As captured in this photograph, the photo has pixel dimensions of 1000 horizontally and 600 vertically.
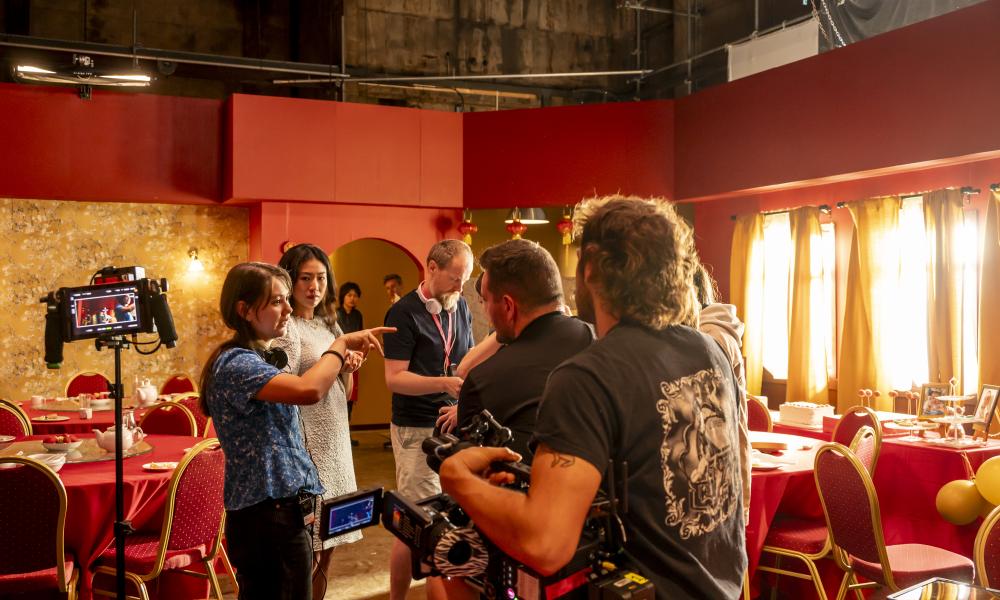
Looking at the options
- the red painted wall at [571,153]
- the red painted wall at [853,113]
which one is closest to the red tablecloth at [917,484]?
the red painted wall at [853,113]

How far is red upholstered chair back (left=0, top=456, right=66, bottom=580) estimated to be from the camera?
3.09 metres

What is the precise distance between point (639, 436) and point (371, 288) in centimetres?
969

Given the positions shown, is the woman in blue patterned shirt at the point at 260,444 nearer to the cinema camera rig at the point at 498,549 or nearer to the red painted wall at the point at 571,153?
the cinema camera rig at the point at 498,549

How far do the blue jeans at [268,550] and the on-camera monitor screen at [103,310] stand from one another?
3.12 feet

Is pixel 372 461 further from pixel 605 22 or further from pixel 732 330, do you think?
pixel 605 22

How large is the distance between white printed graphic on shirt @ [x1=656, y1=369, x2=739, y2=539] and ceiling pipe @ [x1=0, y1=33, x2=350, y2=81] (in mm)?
8194

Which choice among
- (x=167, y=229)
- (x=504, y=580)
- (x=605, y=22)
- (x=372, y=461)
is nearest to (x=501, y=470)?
(x=504, y=580)

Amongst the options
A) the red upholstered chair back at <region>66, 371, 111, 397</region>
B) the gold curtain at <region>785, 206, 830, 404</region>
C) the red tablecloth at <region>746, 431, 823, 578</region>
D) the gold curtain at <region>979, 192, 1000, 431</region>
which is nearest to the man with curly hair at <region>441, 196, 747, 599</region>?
the red tablecloth at <region>746, 431, 823, 578</region>

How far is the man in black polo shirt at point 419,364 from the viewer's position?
3.35 metres

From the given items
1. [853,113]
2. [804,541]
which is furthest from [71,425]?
[853,113]

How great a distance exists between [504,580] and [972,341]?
253 inches

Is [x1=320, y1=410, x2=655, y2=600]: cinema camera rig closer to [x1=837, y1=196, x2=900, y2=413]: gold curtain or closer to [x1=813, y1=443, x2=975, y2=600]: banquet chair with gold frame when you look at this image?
[x1=813, y1=443, x2=975, y2=600]: banquet chair with gold frame

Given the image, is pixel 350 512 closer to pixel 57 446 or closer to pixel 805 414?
pixel 57 446

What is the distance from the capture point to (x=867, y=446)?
404 cm
